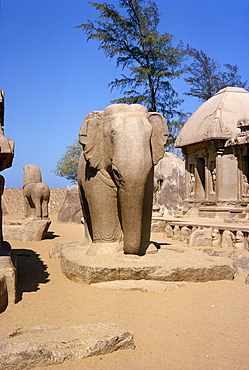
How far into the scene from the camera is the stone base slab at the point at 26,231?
10.0m

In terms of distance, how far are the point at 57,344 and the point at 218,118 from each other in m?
12.4

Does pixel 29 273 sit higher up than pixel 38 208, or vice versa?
pixel 38 208

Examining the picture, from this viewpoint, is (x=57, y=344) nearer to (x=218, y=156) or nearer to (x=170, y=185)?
(x=218, y=156)

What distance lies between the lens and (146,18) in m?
25.3

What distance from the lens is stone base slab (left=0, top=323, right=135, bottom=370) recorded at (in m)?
2.62

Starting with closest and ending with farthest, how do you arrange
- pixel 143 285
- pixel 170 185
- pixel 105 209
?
pixel 143 285, pixel 105 209, pixel 170 185

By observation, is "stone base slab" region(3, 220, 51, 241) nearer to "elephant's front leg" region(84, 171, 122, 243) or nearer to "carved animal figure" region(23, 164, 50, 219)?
"carved animal figure" region(23, 164, 50, 219)

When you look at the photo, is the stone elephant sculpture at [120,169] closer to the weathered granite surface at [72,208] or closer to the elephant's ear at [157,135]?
the elephant's ear at [157,135]

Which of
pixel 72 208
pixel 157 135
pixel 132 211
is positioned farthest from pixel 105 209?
pixel 72 208

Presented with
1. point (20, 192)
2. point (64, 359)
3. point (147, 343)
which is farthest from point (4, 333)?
point (20, 192)

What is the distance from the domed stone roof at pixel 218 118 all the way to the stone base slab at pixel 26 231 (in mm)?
6721

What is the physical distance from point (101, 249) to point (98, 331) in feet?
8.07

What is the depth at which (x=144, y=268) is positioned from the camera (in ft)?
15.9

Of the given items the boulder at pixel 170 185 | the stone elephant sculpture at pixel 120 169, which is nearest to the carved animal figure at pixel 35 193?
the stone elephant sculpture at pixel 120 169
